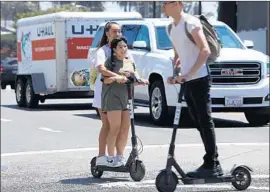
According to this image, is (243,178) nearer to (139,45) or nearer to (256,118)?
(139,45)

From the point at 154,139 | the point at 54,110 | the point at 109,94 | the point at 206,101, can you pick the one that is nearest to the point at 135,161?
the point at 109,94

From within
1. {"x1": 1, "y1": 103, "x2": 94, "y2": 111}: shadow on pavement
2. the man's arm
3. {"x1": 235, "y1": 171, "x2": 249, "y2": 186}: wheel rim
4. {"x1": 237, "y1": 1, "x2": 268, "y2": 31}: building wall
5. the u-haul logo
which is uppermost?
{"x1": 237, "y1": 1, "x2": 268, "y2": 31}: building wall

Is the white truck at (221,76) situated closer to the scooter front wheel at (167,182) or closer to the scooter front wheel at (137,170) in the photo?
the scooter front wheel at (137,170)

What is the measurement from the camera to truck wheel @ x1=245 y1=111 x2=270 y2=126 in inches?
591

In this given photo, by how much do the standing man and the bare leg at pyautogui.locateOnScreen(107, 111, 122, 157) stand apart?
114 cm

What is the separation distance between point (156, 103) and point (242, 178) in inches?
275

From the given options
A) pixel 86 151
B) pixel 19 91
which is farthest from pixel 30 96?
pixel 86 151

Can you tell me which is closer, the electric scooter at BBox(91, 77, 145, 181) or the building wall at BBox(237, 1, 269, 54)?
the electric scooter at BBox(91, 77, 145, 181)

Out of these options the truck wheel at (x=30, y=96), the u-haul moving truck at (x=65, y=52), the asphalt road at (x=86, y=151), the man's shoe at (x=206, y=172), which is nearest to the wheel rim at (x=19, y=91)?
the truck wheel at (x=30, y=96)

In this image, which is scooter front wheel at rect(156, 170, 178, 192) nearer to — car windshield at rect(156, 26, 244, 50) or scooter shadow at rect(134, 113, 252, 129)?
scooter shadow at rect(134, 113, 252, 129)

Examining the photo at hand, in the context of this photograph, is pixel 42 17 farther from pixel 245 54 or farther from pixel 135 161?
pixel 135 161

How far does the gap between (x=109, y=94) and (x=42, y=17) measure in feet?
41.7

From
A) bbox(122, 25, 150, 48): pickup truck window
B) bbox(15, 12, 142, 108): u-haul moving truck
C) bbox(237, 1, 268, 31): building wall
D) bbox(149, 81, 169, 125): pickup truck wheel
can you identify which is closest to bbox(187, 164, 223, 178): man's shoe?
bbox(149, 81, 169, 125): pickup truck wheel

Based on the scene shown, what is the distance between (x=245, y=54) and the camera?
14.4 metres
